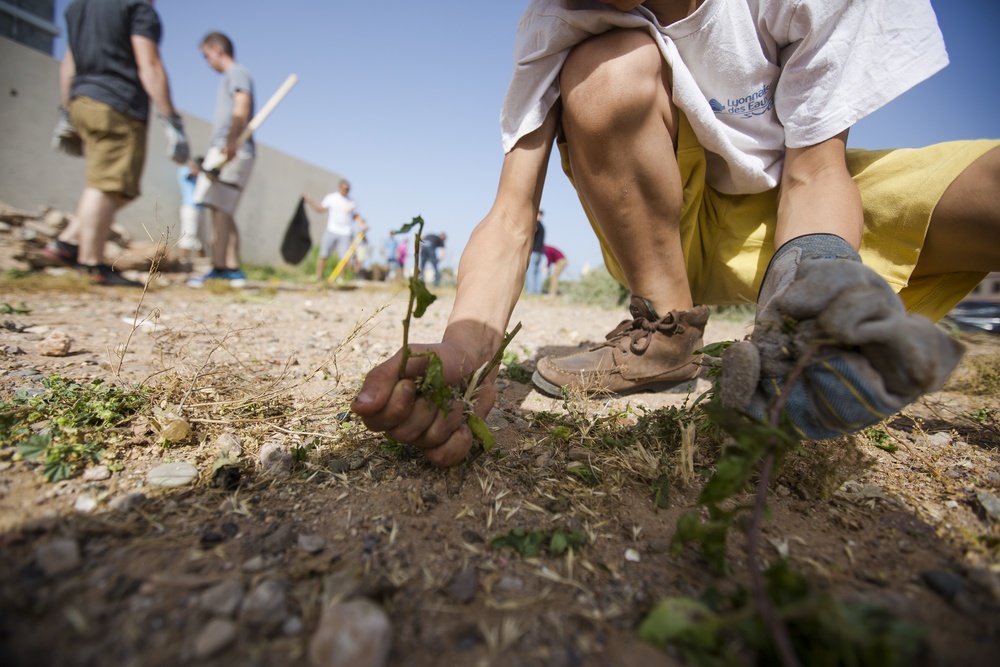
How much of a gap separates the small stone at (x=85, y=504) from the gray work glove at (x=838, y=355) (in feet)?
4.07

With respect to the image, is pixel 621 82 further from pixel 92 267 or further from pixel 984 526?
pixel 92 267

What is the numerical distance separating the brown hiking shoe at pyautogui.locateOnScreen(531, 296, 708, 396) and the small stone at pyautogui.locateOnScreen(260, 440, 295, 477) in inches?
34.6

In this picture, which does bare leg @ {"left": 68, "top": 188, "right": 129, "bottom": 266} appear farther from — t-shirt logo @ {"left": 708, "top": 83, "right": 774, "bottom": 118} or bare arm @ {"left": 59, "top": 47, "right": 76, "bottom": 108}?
t-shirt logo @ {"left": 708, "top": 83, "right": 774, "bottom": 118}

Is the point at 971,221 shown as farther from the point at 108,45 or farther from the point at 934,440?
the point at 108,45

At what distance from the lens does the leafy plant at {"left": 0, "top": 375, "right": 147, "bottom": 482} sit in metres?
1.00

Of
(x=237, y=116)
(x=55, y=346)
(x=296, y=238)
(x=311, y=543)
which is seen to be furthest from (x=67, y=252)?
(x=311, y=543)

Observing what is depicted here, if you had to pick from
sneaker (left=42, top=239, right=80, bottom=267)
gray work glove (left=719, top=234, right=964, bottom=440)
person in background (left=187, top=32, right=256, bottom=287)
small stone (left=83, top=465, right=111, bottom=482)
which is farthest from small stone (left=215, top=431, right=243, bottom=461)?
sneaker (left=42, top=239, right=80, bottom=267)

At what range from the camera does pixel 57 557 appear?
742 mm

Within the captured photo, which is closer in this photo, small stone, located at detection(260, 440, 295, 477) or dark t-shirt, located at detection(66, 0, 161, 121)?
small stone, located at detection(260, 440, 295, 477)

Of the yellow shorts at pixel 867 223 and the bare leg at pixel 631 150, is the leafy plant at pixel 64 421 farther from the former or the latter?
the yellow shorts at pixel 867 223

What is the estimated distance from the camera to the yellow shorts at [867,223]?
4.56ft

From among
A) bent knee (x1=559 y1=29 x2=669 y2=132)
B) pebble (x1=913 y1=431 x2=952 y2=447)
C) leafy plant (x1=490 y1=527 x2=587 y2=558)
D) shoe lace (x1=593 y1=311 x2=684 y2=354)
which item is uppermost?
bent knee (x1=559 y1=29 x2=669 y2=132)

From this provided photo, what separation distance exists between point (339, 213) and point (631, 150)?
25.9 feet

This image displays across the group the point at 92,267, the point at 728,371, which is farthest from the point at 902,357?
the point at 92,267
